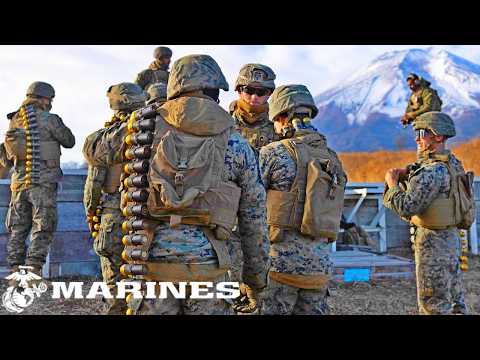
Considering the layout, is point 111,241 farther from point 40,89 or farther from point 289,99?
point 40,89

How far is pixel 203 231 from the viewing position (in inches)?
140

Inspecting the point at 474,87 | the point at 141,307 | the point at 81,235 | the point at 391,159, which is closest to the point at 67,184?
the point at 81,235

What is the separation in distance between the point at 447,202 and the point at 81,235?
5.41m

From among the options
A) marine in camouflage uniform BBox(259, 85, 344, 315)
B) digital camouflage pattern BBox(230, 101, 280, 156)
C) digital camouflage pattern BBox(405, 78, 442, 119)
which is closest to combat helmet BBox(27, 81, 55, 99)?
digital camouflage pattern BBox(230, 101, 280, 156)

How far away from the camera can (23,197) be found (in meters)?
8.00

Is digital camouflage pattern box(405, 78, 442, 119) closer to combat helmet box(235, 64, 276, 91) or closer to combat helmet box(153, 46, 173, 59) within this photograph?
combat helmet box(153, 46, 173, 59)

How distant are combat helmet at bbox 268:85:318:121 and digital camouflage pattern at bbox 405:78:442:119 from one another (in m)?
6.53

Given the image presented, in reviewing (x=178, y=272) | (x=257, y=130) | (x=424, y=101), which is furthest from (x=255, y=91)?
(x=424, y=101)

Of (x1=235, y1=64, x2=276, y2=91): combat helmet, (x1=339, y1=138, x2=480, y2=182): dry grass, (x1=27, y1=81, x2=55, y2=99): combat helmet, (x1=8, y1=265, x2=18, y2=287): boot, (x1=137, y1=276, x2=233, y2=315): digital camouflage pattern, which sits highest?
(x1=339, y1=138, x2=480, y2=182): dry grass

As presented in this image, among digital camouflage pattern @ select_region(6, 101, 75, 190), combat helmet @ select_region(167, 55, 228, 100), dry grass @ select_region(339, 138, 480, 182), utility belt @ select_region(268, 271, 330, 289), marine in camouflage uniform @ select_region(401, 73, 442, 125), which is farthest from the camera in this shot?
dry grass @ select_region(339, 138, 480, 182)

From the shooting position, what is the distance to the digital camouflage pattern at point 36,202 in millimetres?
7926

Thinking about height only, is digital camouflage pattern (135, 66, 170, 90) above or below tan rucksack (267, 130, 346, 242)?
above

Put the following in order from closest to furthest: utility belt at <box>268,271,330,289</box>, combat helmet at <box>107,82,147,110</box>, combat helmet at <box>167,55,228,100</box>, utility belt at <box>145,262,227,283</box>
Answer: utility belt at <box>145,262,227,283</box>
combat helmet at <box>167,55,228,100</box>
utility belt at <box>268,271,330,289</box>
combat helmet at <box>107,82,147,110</box>

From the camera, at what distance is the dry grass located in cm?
3772
